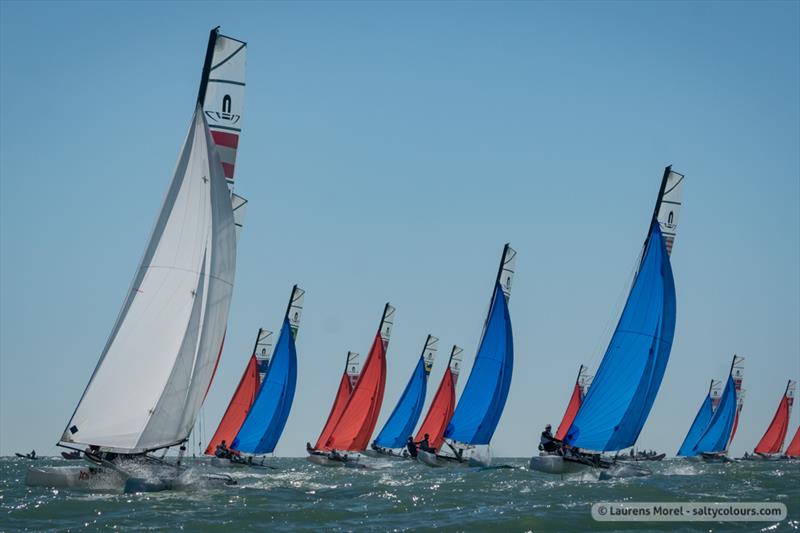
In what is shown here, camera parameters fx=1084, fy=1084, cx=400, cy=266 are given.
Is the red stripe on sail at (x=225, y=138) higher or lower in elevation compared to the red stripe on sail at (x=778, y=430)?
higher

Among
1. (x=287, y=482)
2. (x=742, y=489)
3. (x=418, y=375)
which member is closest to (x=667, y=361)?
(x=742, y=489)

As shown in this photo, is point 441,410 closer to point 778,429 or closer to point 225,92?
point 225,92

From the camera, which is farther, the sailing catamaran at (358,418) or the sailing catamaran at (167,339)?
the sailing catamaran at (358,418)

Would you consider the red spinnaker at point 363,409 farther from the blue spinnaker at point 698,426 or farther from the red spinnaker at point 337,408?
the blue spinnaker at point 698,426

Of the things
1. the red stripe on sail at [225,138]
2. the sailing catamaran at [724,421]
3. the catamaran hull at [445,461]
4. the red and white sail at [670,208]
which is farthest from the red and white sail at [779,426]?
the red stripe on sail at [225,138]

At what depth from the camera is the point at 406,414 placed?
62.1m

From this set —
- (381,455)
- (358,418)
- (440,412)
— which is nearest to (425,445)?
(358,418)

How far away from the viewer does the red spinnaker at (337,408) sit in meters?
57.0

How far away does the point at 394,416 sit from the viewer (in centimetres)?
6234

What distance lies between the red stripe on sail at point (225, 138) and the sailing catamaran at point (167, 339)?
69 millimetres

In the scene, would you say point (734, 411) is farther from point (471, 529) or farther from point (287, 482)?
point (471, 529)

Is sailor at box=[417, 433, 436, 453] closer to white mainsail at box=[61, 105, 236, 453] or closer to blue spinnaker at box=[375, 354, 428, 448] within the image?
blue spinnaker at box=[375, 354, 428, 448]

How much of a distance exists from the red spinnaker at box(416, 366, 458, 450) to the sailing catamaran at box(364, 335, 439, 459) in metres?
3.50

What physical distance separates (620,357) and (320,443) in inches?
1005
